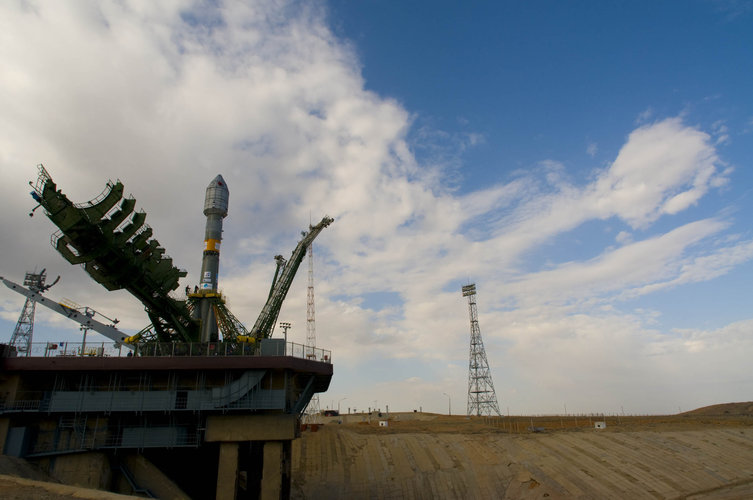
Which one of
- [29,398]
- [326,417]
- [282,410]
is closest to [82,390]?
[29,398]

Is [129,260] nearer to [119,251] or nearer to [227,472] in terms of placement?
[119,251]

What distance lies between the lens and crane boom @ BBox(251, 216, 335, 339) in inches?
→ 2596

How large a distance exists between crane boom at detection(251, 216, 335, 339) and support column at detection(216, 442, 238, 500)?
3223 centimetres

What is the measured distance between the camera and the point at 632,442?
5388 cm

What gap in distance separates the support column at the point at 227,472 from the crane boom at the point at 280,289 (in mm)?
32234

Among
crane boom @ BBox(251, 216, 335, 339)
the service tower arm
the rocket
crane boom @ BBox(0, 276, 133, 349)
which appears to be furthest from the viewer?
crane boom @ BBox(251, 216, 335, 339)

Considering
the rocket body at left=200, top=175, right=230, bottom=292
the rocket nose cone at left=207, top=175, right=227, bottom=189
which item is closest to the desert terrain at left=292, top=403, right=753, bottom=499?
the rocket body at left=200, top=175, right=230, bottom=292

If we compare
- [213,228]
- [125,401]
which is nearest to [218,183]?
[213,228]

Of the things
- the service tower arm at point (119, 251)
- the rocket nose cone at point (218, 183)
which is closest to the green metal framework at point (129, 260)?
the service tower arm at point (119, 251)

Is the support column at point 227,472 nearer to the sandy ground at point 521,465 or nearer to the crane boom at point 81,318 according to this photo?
the sandy ground at point 521,465

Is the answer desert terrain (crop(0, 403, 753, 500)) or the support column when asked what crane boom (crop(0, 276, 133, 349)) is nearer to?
the support column

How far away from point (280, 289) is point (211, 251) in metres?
23.0

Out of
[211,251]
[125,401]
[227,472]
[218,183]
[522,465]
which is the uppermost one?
[218,183]

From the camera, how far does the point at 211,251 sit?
4597 centimetres
